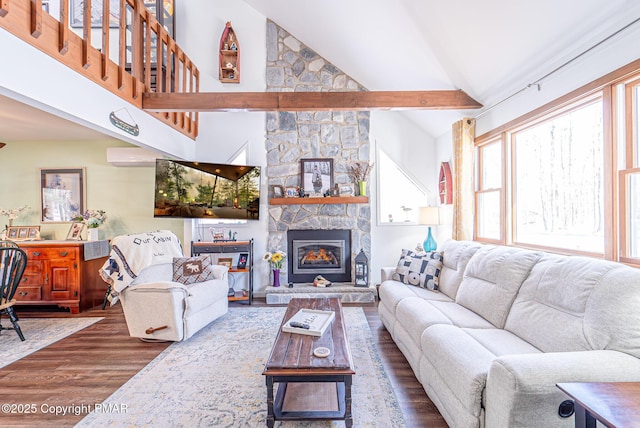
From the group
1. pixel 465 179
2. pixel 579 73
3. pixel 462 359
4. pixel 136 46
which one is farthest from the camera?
pixel 465 179

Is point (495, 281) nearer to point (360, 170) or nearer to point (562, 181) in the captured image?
point (562, 181)

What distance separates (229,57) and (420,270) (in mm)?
4223

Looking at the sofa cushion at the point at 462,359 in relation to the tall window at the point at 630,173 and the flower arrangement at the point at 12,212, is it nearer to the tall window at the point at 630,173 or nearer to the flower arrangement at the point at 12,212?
the tall window at the point at 630,173

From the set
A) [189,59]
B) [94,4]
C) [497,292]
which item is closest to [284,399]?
[497,292]

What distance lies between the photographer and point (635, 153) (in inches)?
73.9

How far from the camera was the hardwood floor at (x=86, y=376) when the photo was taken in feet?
6.14

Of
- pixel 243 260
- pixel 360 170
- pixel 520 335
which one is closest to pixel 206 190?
pixel 243 260

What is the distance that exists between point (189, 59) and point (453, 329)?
5005mm

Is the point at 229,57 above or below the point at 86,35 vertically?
above

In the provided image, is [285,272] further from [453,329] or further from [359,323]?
[453,329]

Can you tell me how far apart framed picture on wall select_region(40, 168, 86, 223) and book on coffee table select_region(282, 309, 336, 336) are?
168 inches

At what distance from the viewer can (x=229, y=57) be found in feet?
15.3

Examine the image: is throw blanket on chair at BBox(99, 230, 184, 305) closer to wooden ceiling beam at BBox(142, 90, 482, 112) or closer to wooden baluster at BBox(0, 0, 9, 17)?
wooden ceiling beam at BBox(142, 90, 482, 112)

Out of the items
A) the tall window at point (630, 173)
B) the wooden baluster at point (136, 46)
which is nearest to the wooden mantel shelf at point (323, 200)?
the wooden baluster at point (136, 46)
